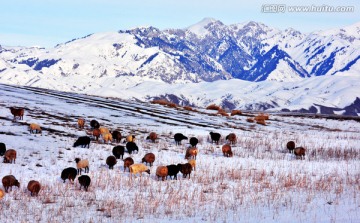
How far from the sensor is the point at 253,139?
39719 millimetres

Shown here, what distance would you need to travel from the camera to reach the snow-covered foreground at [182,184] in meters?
15.9

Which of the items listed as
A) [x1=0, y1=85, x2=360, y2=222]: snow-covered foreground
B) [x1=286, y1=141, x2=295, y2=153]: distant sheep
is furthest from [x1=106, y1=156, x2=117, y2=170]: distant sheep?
[x1=286, y1=141, x2=295, y2=153]: distant sheep

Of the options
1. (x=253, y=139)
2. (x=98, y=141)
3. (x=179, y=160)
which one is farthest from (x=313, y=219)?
(x=253, y=139)

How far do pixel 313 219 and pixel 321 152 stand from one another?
Answer: 801 inches

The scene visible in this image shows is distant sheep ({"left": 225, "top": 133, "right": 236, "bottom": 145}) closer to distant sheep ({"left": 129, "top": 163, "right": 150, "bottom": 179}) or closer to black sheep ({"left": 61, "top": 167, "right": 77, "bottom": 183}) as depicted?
distant sheep ({"left": 129, "top": 163, "right": 150, "bottom": 179})

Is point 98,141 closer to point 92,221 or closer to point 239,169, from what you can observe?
point 239,169

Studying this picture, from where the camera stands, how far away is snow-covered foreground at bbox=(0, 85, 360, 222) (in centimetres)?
1588

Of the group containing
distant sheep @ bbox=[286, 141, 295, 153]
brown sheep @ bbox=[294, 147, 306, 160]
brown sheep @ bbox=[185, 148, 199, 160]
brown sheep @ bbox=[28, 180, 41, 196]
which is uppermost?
distant sheep @ bbox=[286, 141, 295, 153]

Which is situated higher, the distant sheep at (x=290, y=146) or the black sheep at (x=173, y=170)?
the distant sheep at (x=290, y=146)

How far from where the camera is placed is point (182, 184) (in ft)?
70.3

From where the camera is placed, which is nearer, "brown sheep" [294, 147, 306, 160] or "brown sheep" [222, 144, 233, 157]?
"brown sheep" [222, 144, 233, 157]

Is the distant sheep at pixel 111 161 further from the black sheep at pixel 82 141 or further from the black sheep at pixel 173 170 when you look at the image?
the black sheep at pixel 82 141

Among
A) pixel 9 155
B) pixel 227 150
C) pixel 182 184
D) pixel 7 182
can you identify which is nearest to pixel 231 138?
pixel 227 150

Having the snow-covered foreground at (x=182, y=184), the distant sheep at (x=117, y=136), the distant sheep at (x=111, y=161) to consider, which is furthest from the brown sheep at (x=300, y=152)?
the distant sheep at (x=111, y=161)
